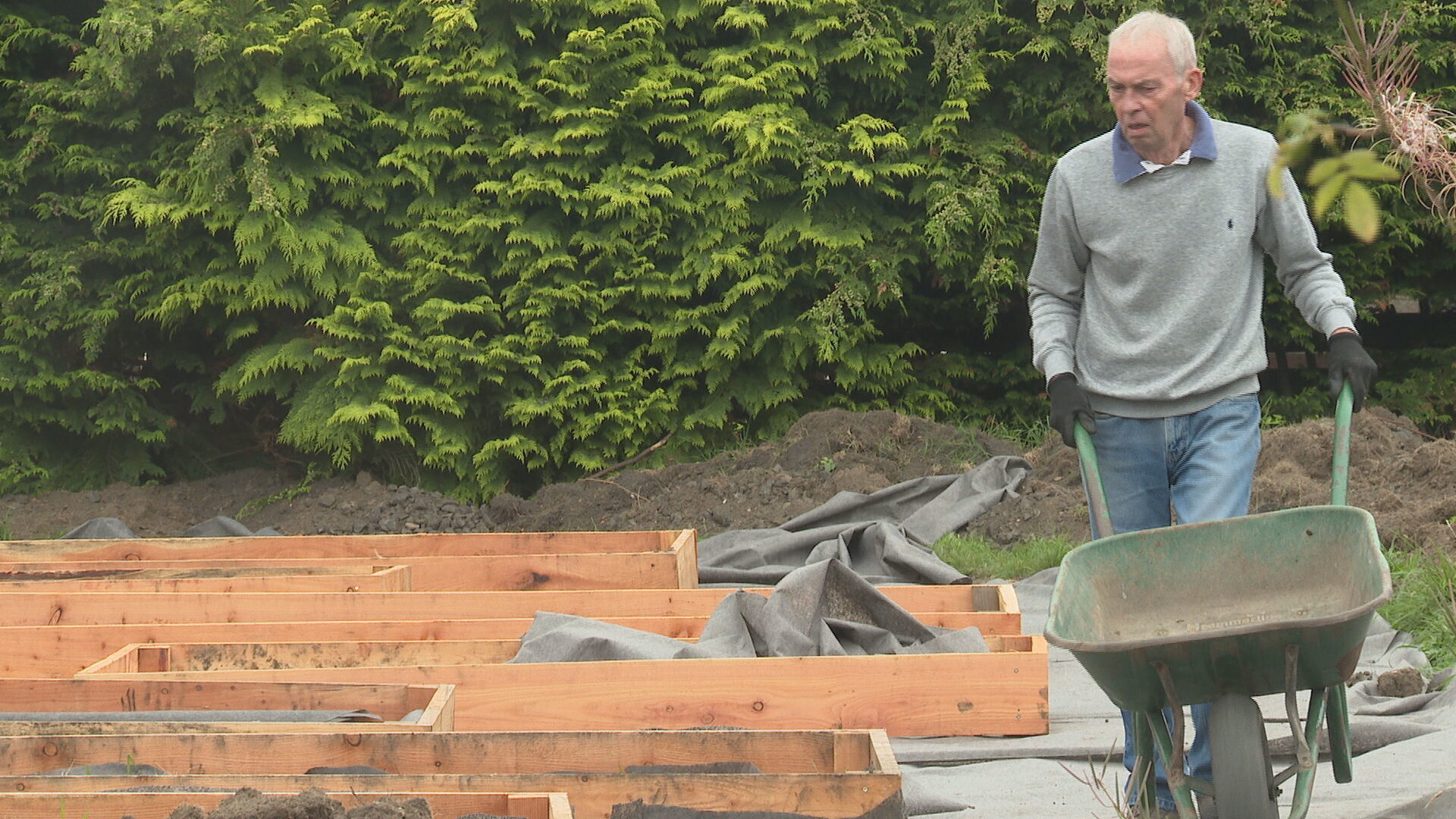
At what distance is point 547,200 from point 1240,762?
21.4 feet

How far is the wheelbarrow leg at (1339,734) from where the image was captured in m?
2.41

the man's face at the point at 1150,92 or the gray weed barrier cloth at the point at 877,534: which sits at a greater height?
the man's face at the point at 1150,92

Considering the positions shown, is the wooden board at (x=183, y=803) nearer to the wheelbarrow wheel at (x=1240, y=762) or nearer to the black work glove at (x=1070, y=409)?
the wheelbarrow wheel at (x=1240, y=762)

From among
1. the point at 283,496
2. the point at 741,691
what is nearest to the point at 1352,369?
the point at 741,691

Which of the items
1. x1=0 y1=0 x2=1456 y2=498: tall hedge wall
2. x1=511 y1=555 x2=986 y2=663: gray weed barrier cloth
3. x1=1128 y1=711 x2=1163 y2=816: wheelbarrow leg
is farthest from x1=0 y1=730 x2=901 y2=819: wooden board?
x1=0 y1=0 x2=1456 y2=498: tall hedge wall

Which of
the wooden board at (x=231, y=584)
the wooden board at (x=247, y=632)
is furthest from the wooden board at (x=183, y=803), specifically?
the wooden board at (x=231, y=584)

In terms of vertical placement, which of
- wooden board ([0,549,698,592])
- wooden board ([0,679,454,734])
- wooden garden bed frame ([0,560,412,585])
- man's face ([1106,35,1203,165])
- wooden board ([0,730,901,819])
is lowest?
wooden board ([0,549,698,592])

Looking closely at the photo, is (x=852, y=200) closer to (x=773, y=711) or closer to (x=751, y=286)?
(x=751, y=286)

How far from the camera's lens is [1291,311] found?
834cm

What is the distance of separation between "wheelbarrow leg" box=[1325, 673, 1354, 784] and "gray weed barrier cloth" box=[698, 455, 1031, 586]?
9.74 ft

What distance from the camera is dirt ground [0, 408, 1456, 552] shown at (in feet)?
22.8

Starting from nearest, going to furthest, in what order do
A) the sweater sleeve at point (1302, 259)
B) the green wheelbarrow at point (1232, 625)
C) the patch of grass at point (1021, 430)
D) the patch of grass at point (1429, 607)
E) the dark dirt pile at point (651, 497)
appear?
the green wheelbarrow at point (1232, 625) → the sweater sleeve at point (1302, 259) → the patch of grass at point (1429, 607) → the dark dirt pile at point (651, 497) → the patch of grass at point (1021, 430)

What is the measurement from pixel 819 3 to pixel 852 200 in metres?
1.21

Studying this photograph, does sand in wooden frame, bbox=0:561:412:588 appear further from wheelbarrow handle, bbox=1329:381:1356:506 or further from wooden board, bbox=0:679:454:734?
wheelbarrow handle, bbox=1329:381:1356:506
